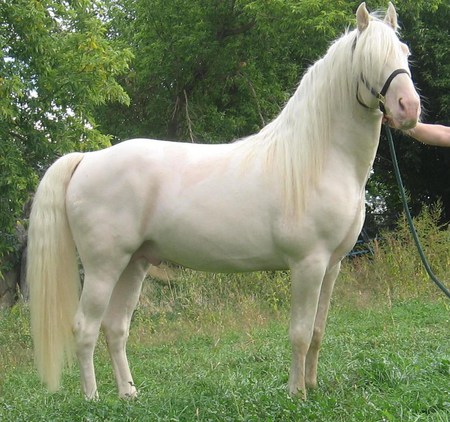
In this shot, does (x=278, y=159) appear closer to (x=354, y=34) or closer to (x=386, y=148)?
(x=354, y=34)

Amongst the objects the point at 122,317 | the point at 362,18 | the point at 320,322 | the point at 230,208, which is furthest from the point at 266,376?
the point at 362,18

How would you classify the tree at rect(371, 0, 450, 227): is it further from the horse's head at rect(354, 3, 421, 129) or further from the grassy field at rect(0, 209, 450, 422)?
the horse's head at rect(354, 3, 421, 129)

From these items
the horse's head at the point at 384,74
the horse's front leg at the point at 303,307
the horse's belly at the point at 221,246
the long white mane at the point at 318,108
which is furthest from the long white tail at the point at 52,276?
the horse's head at the point at 384,74

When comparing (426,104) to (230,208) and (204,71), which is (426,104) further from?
(230,208)

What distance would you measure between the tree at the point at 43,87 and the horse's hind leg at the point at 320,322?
4.14 meters

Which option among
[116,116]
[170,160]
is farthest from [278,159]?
[116,116]

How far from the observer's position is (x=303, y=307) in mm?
3375

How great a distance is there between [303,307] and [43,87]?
5.08 metres

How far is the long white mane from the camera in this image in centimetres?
323

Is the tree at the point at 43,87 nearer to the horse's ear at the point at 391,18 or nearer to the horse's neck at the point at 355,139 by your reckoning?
the horse's neck at the point at 355,139

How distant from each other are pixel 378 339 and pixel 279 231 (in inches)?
94.9

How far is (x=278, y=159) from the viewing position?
3480 millimetres

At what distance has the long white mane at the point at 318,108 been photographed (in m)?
3.23

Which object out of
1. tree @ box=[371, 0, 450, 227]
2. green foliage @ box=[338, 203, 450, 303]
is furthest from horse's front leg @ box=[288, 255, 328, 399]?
tree @ box=[371, 0, 450, 227]
